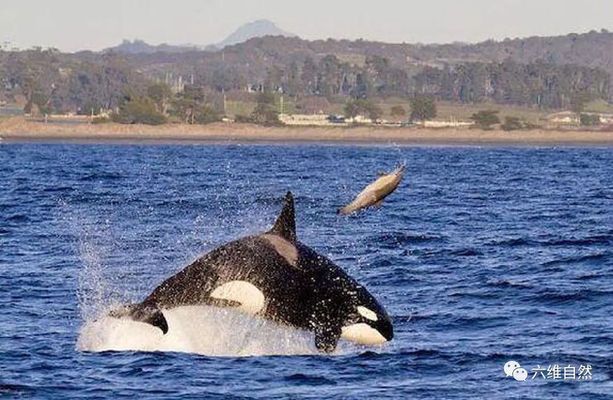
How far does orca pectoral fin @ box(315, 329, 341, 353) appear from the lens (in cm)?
1837

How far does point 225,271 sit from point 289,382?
1875mm

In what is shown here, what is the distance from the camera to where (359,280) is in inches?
1056

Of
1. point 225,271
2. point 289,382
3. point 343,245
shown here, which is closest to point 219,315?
point 225,271

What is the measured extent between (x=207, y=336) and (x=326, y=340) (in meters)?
1.82

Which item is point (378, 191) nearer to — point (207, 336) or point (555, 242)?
point (207, 336)

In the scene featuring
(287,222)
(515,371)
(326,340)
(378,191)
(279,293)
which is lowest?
(515,371)

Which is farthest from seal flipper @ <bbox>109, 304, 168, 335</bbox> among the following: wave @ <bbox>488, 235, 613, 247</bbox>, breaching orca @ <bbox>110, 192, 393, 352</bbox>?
wave @ <bbox>488, 235, 613, 247</bbox>

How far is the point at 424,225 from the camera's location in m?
39.3

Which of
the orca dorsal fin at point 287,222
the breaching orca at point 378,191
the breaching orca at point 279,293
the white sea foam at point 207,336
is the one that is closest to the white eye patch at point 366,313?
the breaching orca at point 279,293

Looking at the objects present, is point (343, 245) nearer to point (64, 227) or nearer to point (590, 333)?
point (64, 227)

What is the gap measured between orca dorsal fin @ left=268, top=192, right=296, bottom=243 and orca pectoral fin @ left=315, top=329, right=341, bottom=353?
1309mm

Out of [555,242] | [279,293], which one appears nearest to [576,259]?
[555,242]

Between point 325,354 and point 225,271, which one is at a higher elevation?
point 225,271

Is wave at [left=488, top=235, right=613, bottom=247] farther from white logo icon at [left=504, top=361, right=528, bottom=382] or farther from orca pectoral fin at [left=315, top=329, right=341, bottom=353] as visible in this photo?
orca pectoral fin at [left=315, top=329, right=341, bottom=353]
